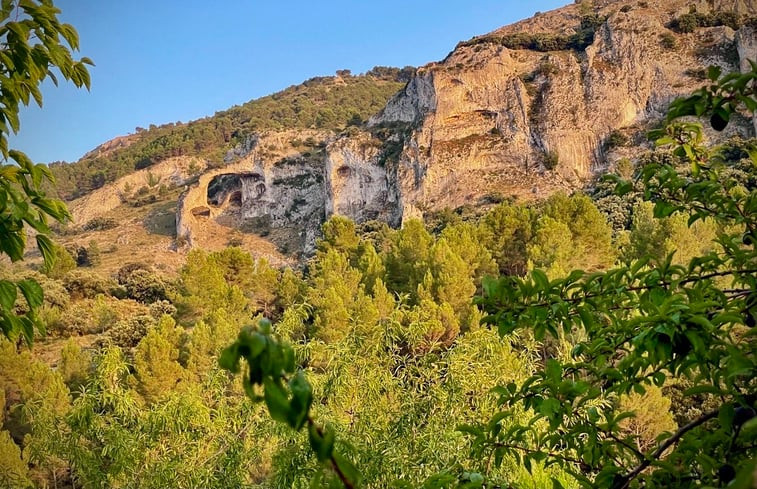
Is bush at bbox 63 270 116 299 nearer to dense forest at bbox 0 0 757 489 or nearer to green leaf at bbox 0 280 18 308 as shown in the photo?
dense forest at bbox 0 0 757 489

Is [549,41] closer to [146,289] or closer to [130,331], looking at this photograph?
[146,289]

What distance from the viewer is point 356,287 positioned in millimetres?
18234

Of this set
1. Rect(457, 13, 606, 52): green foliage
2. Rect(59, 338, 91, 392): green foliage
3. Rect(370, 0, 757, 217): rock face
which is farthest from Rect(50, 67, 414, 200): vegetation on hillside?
Rect(59, 338, 91, 392): green foliage

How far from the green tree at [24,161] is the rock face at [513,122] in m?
40.7

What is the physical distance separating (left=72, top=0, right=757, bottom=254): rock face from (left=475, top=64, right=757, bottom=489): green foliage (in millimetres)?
39950

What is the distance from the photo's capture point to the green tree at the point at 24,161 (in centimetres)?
157

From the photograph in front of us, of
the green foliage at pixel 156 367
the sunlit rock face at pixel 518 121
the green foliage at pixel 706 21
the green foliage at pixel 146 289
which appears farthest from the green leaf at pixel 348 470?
the green foliage at pixel 706 21

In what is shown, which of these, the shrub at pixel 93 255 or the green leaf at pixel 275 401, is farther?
the shrub at pixel 93 255

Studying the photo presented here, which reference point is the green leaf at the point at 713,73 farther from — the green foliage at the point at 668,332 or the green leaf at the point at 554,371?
the green leaf at the point at 554,371

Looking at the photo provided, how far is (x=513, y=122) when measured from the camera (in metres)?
44.4

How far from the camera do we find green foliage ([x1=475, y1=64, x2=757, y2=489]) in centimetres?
130

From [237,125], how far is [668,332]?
86551mm

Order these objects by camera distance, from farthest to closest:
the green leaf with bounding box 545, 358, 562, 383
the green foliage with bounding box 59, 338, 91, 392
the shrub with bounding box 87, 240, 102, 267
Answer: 1. the shrub with bounding box 87, 240, 102, 267
2. the green foliage with bounding box 59, 338, 91, 392
3. the green leaf with bounding box 545, 358, 562, 383

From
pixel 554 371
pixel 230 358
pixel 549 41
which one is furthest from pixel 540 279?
pixel 549 41
